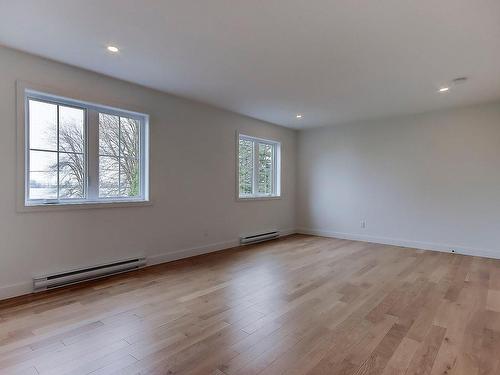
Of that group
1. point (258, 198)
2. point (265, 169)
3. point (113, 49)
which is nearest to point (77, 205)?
point (113, 49)

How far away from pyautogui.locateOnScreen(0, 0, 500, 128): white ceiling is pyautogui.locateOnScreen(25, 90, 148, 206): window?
0.53m

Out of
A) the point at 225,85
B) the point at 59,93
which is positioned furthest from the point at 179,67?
→ the point at 59,93

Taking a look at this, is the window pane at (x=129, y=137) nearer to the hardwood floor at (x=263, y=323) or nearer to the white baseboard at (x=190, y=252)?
the white baseboard at (x=190, y=252)

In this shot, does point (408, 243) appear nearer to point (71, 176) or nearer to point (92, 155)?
point (92, 155)

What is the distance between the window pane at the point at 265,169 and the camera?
600 centimetres

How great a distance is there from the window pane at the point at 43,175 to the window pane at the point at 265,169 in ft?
11.8

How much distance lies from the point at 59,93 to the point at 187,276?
253cm

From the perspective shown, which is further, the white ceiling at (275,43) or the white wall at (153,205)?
the white wall at (153,205)

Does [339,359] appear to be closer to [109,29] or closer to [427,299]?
[427,299]

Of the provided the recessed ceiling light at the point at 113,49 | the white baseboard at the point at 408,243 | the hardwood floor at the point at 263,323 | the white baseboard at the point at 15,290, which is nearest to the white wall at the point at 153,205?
the white baseboard at the point at 15,290

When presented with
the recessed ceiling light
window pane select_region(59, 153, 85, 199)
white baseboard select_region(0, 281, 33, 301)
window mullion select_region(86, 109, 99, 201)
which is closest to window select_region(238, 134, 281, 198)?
window mullion select_region(86, 109, 99, 201)

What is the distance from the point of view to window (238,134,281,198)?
5566 mm

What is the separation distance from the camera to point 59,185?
128 inches

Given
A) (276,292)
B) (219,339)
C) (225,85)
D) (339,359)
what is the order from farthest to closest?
1. (225,85)
2. (276,292)
3. (219,339)
4. (339,359)
